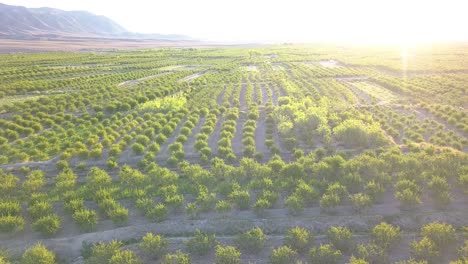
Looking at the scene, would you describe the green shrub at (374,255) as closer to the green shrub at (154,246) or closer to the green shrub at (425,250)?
the green shrub at (425,250)

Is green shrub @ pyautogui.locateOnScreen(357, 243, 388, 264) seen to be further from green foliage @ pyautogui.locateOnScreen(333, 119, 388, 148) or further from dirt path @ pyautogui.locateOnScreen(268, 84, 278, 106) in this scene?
dirt path @ pyautogui.locateOnScreen(268, 84, 278, 106)

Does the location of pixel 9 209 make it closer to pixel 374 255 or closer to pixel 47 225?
pixel 47 225

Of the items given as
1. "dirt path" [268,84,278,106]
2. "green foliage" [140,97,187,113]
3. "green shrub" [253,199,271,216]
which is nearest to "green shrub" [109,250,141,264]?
"green shrub" [253,199,271,216]

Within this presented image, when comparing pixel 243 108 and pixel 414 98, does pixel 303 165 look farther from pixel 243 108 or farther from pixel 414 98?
pixel 414 98

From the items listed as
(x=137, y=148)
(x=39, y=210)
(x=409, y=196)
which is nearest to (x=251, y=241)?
(x=409, y=196)

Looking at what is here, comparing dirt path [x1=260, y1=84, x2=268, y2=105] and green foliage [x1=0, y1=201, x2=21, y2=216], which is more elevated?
dirt path [x1=260, y1=84, x2=268, y2=105]

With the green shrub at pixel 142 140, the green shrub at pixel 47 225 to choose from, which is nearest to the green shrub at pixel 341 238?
the green shrub at pixel 47 225

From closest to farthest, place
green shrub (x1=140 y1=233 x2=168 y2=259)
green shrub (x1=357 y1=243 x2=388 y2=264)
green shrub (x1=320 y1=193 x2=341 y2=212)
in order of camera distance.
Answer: green shrub (x1=357 y1=243 x2=388 y2=264) < green shrub (x1=140 y1=233 x2=168 y2=259) < green shrub (x1=320 y1=193 x2=341 y2=212)
